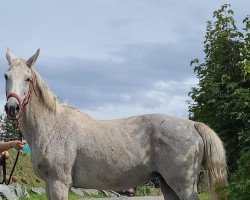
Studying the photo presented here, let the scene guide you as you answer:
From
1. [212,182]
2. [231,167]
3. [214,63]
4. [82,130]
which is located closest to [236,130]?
[231,167]

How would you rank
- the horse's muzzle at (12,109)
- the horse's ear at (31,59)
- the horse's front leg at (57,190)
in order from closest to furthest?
the horse's muzzle at (12,109) < the horse's front leg at (57,190) < the horse's ear at (31,59)

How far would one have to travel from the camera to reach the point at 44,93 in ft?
18.4

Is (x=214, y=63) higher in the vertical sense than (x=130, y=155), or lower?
higher

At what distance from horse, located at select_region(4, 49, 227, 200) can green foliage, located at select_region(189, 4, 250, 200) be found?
9.22 feet

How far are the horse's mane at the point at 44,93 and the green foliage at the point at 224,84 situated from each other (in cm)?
370

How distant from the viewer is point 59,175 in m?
5.28

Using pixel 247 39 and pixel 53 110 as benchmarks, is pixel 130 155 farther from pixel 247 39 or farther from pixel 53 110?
pixel 247 39

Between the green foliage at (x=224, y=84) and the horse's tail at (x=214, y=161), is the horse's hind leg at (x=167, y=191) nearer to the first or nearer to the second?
the horse's tail at (x=214, y=161)

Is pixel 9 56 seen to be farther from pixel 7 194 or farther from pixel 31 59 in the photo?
pixel 7 194

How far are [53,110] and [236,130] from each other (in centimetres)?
457

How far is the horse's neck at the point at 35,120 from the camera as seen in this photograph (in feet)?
18.2

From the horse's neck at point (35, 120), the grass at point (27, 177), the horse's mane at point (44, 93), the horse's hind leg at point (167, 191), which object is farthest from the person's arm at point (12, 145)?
the grass at point (27, 177)

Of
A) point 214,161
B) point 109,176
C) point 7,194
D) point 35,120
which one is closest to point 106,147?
point 109,176

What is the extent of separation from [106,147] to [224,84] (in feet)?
15.9
